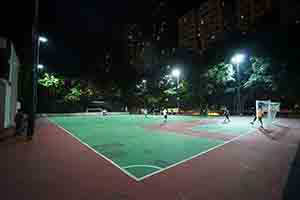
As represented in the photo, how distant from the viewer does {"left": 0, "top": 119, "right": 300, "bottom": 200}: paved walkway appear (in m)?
4.78

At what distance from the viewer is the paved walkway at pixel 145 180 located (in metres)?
4.78

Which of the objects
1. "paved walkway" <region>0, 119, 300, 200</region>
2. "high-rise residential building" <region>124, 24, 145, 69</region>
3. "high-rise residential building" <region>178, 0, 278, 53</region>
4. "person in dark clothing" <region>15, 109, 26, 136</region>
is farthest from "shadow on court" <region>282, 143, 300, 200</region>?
"high-rise residential building" <region>178, 0, 278, 53</region>

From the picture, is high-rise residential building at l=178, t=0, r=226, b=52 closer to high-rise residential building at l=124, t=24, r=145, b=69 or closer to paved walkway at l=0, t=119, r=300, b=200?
high-rise residential building at l=124, t=24, r=145, b=69

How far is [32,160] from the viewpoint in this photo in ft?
24.6

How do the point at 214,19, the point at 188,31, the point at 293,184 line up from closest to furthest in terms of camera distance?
the point at 293,184 → the point at 214,19 → the point at 188,31

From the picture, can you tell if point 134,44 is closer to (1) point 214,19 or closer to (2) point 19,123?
(2) point 19,123

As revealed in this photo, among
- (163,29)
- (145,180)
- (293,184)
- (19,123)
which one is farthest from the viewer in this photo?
(163,29)

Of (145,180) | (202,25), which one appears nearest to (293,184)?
(145,180)

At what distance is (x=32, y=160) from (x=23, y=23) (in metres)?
13.7

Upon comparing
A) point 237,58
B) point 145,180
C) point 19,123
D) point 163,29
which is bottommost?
point 145,180

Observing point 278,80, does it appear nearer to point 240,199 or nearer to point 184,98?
point 184,98

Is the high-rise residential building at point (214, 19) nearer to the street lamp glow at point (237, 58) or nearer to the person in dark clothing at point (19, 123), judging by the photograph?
the street lamp glow at point (237, 58)

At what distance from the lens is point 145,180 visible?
18.5 feet

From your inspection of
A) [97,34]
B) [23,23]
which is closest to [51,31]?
[97,34]
